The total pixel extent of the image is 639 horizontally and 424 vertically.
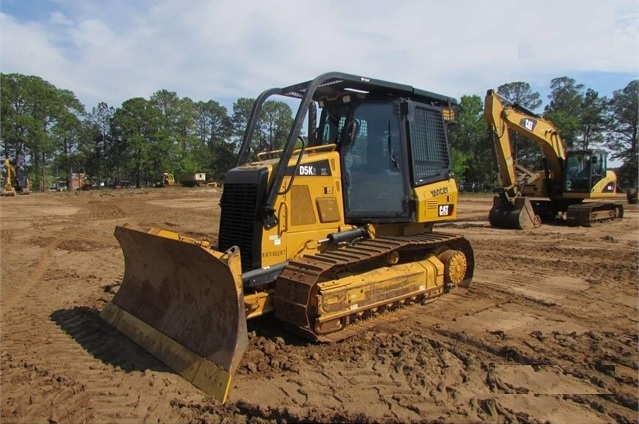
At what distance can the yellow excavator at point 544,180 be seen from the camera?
1514 centimetres

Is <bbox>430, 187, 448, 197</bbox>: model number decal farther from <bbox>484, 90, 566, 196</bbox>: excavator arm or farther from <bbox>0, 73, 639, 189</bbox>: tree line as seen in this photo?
<bbox>0, 73, 639, 189</bbox>: tree line

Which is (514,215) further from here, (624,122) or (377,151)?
(624,122)

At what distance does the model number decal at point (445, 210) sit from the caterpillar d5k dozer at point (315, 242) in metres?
0.03

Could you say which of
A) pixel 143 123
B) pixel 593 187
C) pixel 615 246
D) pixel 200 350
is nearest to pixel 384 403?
pixel 200 350

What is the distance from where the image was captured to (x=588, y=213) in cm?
1594

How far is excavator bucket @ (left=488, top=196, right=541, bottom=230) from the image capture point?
15.1m

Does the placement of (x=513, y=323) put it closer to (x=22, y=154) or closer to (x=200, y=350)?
(x=200, y=350)

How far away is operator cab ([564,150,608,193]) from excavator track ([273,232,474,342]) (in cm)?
1226

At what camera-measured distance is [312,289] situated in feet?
15.5

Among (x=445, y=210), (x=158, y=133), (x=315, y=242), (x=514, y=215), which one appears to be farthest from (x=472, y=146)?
(x=315, y=242)

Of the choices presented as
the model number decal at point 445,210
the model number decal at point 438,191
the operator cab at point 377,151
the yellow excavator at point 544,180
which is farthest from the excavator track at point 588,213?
the operator cab at point 377,151

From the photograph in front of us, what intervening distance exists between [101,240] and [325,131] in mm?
9628

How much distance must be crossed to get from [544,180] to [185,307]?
16.1 metres

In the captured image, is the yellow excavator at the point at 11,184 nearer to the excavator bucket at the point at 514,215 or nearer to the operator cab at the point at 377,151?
the excavator bucket at the point at 514,215
